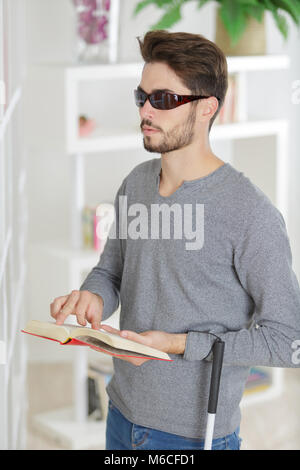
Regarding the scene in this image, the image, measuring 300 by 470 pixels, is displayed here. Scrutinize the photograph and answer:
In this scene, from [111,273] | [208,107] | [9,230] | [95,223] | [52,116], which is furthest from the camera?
[52,116]

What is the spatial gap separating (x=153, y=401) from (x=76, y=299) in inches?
9.9

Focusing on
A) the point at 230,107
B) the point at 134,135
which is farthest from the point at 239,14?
the point at 134,135

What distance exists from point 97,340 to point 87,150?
149 centimetres

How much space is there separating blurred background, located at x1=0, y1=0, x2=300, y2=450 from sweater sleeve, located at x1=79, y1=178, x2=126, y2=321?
0.38 metres

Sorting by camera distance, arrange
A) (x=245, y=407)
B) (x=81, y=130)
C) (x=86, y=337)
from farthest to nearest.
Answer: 1. (x=245, y=407)
2. (x=81, y=130)
3. (x=86, y=337)

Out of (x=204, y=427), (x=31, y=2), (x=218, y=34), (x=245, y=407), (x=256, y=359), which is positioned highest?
(x=31, y=2)

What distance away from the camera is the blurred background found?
2.62 meters

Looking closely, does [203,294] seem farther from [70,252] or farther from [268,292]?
[70,252]

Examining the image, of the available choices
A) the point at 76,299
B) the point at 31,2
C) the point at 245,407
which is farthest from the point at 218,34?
the point at 76,299

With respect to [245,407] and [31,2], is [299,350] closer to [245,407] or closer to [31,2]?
[245,407]

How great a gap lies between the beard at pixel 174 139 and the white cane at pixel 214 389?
37 cm

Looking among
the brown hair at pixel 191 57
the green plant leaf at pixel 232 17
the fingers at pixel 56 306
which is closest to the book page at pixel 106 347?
the fingers at pixel 56 306

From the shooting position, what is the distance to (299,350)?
4.40 feet

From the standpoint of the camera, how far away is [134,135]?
277 centimetres
